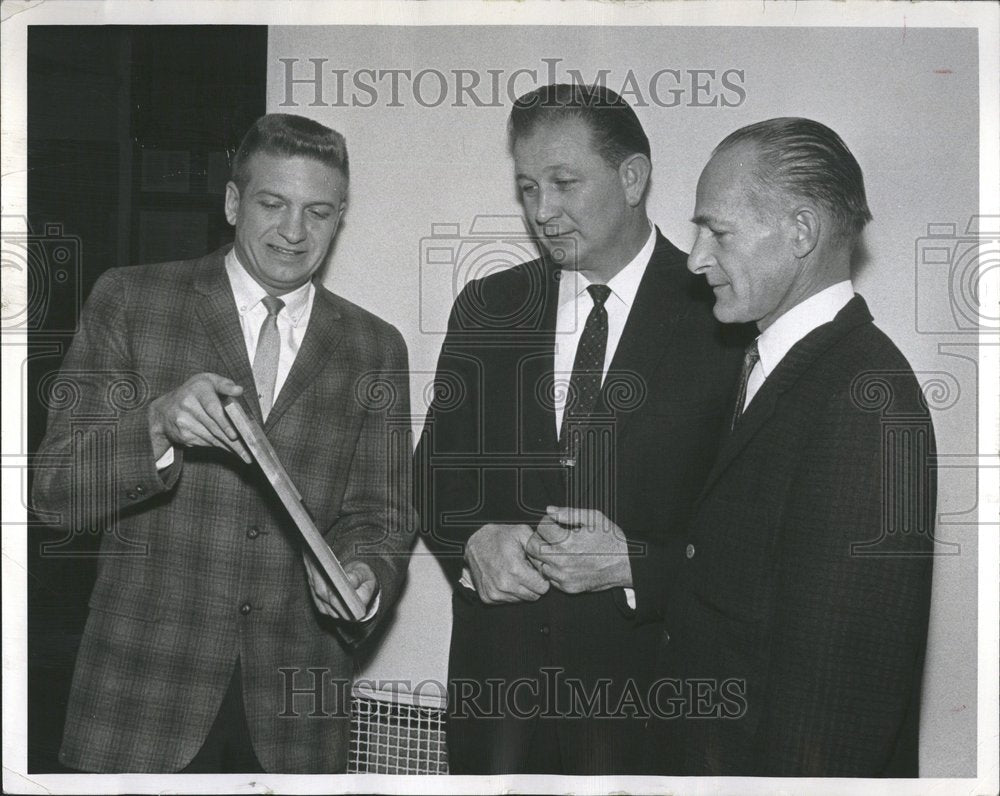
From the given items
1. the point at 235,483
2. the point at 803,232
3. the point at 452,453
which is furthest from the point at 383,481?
the point at 803,232

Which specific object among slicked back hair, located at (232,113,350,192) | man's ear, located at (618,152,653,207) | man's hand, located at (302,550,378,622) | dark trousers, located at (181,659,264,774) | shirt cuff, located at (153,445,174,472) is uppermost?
slicked back hair, located at (232,113,350,192)

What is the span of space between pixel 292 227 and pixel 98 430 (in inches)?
26.3

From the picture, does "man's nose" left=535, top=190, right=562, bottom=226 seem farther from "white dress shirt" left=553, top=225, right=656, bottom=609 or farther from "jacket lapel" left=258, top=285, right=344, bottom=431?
"jacket lapel" left=258, top=285, right=344, bottom=431

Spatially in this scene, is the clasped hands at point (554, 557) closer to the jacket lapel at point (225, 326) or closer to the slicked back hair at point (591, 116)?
the jacket lapel at point (225, 326)

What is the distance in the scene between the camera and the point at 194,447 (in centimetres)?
232

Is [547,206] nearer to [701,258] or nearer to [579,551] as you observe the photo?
[701,258]

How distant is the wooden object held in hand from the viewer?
7.46 feet

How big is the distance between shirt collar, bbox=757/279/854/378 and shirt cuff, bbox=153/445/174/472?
4.52 ft

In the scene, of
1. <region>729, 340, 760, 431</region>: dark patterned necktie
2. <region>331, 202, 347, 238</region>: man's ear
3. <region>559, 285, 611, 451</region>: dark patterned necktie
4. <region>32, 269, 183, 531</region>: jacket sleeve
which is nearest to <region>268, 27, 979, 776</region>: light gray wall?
<region>331, 202, 347, 238</region>: man's ear

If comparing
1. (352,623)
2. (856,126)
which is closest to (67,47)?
(352,623)

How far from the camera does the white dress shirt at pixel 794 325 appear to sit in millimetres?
2201

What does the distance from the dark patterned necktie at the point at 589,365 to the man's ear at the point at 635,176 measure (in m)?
0.22

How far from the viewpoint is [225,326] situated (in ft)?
7.65

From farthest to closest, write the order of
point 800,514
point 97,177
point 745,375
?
point 97,177, point 745,375, point 800,514
